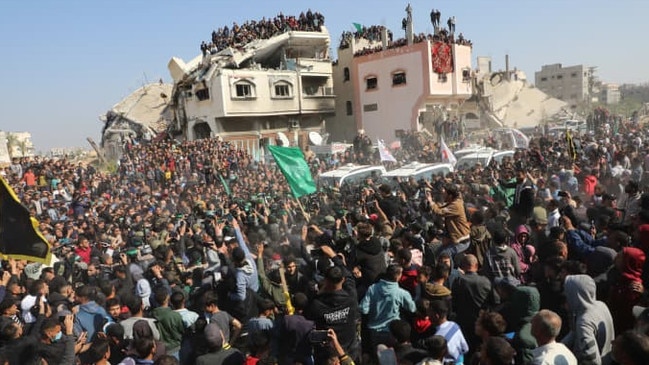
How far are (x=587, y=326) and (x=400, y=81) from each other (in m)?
31.7

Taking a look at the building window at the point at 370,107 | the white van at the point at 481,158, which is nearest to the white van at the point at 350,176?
the white van at the point at 481,158

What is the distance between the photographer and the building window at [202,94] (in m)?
31.0

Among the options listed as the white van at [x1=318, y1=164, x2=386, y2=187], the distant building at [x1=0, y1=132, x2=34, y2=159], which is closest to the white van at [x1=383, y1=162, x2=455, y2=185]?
the white van at [x1=318, y1=164, x2=386, y2=187]

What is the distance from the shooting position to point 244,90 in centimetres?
3102

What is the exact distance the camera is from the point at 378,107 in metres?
35.5

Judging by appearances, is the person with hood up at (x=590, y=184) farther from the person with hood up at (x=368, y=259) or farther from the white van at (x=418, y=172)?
the person with hood up at (x=368, y=259)

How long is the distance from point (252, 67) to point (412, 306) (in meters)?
29.7

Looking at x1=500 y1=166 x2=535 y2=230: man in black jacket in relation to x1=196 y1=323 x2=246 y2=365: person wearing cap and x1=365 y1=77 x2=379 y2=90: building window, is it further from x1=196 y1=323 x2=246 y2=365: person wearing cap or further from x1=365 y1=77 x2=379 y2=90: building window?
x1=365 y1=77 x2=379 y2=90: building window

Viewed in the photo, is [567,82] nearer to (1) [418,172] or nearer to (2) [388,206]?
(1) [418,172]

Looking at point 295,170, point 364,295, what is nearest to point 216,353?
point 364,295

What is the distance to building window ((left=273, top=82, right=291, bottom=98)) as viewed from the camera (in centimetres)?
3284

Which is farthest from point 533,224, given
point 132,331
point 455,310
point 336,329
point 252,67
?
point 252,67

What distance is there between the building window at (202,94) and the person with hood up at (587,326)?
29.6 meters

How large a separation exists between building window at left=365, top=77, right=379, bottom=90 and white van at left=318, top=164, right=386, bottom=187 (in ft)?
70.8
